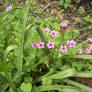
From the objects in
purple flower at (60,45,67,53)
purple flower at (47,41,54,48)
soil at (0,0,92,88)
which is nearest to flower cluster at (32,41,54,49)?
purple flower at (47,41,54,48)

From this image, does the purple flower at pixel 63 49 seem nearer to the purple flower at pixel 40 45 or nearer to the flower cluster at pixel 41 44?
the flower cluster at pixel 41 44

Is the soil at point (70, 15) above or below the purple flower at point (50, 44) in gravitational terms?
above

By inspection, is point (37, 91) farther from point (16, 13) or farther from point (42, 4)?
point (42, 4)

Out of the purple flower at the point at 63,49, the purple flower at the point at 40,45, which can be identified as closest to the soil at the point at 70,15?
the purple flower at the point at 63,49

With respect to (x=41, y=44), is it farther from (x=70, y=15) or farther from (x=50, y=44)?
(x=70, y=15)

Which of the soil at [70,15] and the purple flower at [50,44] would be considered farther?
the soil at [70,15]

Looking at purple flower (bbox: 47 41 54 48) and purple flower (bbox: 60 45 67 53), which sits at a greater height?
purple flower (bbox: 47 41 54 48)

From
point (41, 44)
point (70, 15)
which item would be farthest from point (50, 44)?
point (70, 15)

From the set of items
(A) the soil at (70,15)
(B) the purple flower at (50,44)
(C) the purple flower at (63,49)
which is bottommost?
(C) the purple flower at (63,49)

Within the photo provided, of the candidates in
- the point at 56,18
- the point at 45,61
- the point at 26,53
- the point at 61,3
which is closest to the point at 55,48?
the point at 45,61

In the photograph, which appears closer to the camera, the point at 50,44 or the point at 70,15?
the point at 50,44

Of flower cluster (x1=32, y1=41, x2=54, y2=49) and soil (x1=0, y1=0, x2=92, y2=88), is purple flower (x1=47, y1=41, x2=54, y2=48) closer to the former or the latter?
flower cluster (x1=32, y1=41, x2=54, y2=49)
